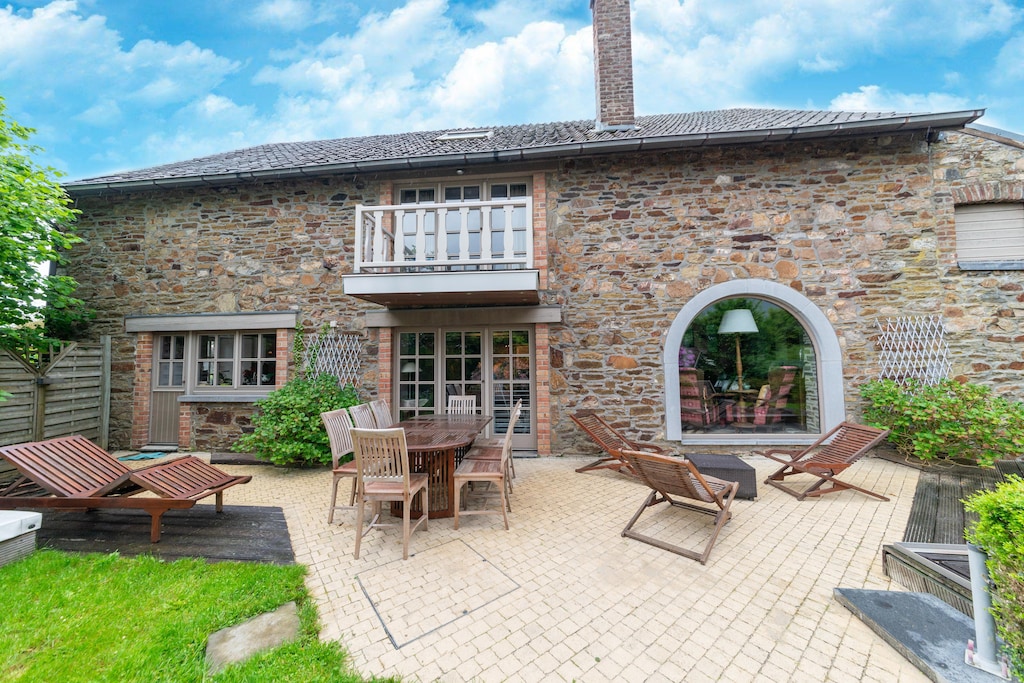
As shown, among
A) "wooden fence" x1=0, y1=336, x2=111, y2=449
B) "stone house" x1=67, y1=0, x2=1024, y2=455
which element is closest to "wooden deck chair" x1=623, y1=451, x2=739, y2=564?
"stone house" x1=67, y1=0, x2=1024, y2=455

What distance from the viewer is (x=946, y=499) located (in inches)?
157

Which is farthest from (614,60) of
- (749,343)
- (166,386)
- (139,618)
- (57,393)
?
(57,393)

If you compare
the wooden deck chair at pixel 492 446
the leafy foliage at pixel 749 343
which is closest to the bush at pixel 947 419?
the leafy foliage at pixel 749 343

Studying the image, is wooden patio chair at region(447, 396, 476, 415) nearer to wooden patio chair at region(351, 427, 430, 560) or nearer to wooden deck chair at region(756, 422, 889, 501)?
wooden patio chair at region(351, 427, 430, 560)

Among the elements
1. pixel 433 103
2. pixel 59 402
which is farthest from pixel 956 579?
pixel 433 103

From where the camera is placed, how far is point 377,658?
1.92m

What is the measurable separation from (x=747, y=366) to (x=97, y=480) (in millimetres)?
8511

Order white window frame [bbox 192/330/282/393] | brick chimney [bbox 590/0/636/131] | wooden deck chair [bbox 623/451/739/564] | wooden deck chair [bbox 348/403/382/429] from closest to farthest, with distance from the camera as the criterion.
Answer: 1. wooden deck chair [bbox 623/451/739/564]
2. wooden deck chair [bbox 348/403/382/429]
3. white window frame [bbox 192/330/282/393]
4. brick chimney [bbox 590/0/636/131]

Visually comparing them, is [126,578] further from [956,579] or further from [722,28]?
[722,28]

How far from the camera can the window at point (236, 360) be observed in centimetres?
656

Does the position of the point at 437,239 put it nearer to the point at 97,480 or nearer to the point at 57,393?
the point at 97,480

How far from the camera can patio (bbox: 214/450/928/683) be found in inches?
74.1

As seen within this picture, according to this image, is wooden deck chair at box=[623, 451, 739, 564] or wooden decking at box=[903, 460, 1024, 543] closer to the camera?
wooden deck chair at box=[623, 451, 739, 564]

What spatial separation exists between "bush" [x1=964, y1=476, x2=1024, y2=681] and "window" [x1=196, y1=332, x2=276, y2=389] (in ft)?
26.6
